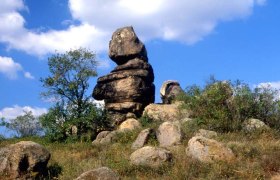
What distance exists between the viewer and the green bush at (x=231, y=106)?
105 ft

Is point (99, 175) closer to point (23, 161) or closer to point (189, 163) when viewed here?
point (189, 163)

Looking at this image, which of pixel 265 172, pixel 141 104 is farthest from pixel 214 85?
pixel 265 172

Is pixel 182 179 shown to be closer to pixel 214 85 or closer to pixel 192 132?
pixel 192 132

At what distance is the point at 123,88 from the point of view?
43469 millimetres

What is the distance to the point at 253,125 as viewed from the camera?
102 feet

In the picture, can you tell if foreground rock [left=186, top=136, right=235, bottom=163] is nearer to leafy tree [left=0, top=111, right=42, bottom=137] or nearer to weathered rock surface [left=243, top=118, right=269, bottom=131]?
weathered rock surface [left=243, top=118, right=269, bottom=131]

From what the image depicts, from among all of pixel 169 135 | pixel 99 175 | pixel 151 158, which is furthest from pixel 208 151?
pixel 99 175

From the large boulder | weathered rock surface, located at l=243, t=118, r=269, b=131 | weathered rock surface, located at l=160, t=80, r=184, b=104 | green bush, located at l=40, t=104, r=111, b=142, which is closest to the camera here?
weathered rock surface, located at l=243, t=118, r=269, b=131

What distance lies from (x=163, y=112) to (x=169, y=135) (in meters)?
11.4

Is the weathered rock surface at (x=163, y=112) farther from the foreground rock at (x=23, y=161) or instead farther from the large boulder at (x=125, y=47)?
the foreground rock at (x=23, y=161)

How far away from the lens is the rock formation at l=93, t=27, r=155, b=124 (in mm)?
43281

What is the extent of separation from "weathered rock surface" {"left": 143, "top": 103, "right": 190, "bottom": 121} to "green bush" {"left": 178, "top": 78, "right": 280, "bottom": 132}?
3.95m

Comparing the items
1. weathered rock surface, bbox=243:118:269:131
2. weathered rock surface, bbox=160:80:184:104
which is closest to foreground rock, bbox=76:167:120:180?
weathered rock surface, bbox=243:118:269:131

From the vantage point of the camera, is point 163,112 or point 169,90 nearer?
point 163,112
